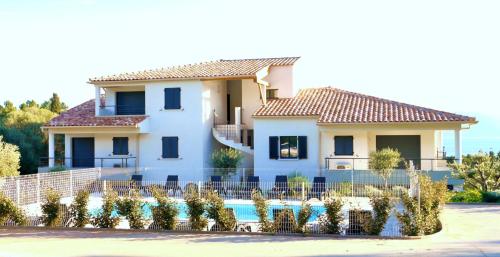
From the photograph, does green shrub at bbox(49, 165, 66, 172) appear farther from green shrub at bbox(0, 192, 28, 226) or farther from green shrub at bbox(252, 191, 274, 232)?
green shrub at bbox(252, 191, 274, 232)

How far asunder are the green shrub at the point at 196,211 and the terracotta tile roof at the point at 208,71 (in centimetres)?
1566

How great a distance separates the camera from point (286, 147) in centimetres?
3181

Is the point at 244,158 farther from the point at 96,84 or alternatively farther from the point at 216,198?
the point at 216,198

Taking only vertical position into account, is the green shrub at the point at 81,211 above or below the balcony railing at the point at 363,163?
below

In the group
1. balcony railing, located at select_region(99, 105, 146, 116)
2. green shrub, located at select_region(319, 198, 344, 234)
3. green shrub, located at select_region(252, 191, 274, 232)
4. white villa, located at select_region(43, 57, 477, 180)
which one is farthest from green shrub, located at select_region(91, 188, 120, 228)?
balcony railing, located at select_region(99, 105, 146, 116)

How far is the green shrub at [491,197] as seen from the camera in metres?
24.2

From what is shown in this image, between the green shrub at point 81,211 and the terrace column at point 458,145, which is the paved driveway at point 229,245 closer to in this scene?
the green shrub at point 81,211

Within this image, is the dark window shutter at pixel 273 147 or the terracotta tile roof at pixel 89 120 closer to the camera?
the dark window shutter at pixel 273 147

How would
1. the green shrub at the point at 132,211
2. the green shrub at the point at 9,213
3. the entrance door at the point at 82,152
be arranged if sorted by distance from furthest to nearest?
the entrance door at the point at 82,152 → the green shrub at the point at 9,213 → the green shrub at the point at 132,211

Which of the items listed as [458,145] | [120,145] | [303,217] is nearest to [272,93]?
[120,145]

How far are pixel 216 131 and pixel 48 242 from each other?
59.5 feet

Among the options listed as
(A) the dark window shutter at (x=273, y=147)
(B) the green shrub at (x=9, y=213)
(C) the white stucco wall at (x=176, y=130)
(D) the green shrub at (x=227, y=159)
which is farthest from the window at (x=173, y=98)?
(B) the green shrub at (x=9, y=213)

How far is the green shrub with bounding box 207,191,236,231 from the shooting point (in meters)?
17.0

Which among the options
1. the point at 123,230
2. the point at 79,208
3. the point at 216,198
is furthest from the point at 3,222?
the point at 216,198
